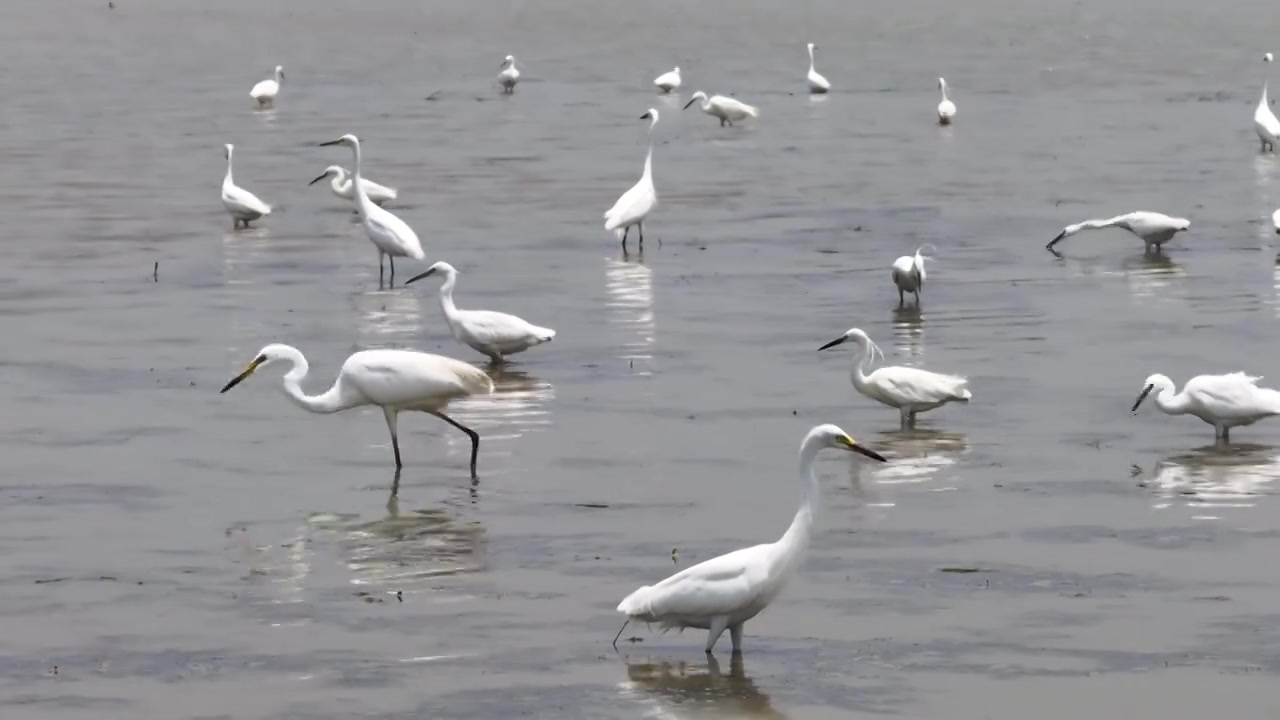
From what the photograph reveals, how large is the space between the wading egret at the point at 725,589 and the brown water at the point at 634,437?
318 millimetres

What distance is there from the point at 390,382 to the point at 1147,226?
13764 millimetres

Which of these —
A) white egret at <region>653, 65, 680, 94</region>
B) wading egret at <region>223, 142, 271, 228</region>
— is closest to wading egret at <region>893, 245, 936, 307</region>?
wading egret at <region>223, 142, 271, 228</region>

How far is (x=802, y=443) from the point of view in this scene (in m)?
14.0

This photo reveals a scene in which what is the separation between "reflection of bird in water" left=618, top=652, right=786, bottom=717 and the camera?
11.3 metres

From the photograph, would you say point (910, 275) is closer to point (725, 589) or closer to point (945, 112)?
point (725, 589)

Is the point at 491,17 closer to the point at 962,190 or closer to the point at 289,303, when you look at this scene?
the point at 962,190

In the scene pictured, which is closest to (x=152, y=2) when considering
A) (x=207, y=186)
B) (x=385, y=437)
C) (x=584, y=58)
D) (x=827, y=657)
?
(x=584, y=58)

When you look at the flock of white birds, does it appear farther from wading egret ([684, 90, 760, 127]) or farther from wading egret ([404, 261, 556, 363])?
wading egret ([684, 90, 760, 127])

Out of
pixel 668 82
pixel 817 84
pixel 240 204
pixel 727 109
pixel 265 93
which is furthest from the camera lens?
pixel 668 82

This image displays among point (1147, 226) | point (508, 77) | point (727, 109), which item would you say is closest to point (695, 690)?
point (1147, 226)

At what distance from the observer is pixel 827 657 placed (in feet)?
39.7

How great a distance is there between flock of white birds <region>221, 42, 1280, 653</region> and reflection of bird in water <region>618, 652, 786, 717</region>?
17 cm

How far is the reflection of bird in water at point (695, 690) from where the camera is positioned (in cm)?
1132

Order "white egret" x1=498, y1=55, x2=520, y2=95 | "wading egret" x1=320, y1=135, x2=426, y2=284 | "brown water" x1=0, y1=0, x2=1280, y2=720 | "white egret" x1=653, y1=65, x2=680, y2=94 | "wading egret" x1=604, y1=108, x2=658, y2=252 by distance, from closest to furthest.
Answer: "brown water" x1=0, y1=0, x2=1280, y2=720 → "wading egret" x1=320, y1=135, x2=426, y2=284 → "wading egret" x1=604, y1=108, x2=658, y2=252 → "white egret" x1=498, y1=55, x2=520, y2=95 → "white egret" x1=653, y1=65, x2=680, y2=94
